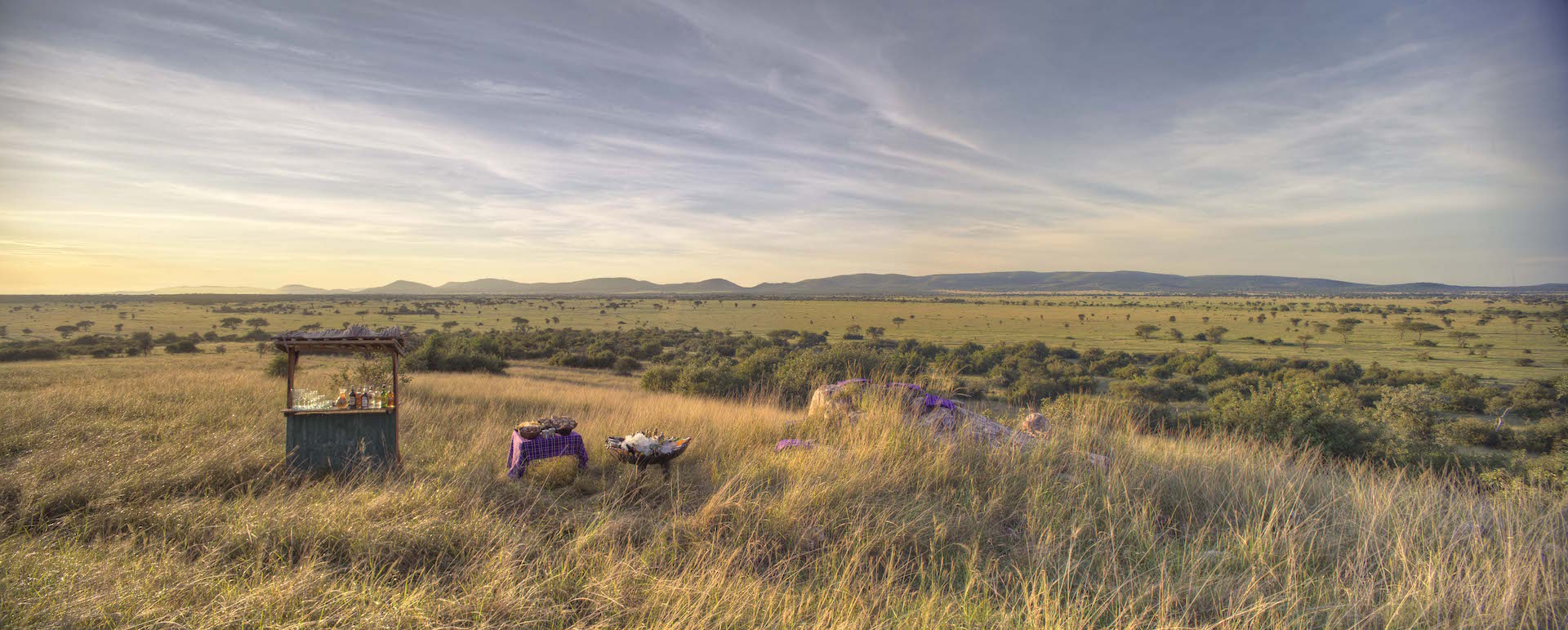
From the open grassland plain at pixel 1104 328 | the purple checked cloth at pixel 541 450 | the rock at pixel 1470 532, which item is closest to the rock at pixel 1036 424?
the rock at pixel 1470 532

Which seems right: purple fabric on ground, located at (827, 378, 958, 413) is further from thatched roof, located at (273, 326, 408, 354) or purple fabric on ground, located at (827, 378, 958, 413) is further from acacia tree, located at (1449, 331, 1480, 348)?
acacia tree, located at (1449, 331, 1480, 348)

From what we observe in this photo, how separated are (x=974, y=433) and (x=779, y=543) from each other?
10.6ft

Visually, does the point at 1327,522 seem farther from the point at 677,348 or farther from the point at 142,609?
the point at 677,348

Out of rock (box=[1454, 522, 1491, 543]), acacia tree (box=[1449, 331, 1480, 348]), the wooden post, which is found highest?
the wooden post

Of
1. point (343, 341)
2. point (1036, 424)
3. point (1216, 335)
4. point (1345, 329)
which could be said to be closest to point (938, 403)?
point (1036, 424)

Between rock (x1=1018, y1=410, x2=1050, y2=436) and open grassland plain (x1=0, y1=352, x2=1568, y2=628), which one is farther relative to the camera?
rock (x1=1018, y1=410, x2=1050, y2=436)

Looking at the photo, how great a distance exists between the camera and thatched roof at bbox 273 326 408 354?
6.64 metres

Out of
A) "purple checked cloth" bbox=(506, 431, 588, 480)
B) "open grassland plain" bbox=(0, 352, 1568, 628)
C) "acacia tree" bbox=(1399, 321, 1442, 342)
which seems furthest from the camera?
"acacia tree" bbox=(1399, 321, 1442, 342)

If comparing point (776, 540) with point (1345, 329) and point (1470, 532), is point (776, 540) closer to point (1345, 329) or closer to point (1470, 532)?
point (1470, 532)

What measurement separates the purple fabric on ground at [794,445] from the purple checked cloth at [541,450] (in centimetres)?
217

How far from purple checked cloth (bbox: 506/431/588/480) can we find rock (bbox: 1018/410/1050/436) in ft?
17.7

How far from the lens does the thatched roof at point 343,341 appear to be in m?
6.64

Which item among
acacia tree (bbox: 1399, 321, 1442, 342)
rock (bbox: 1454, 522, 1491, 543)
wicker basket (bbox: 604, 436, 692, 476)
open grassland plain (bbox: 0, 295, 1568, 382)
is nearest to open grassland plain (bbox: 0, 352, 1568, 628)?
rock (bbox: 1454, 522, 1491, 543)

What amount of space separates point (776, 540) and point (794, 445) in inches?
87.4
